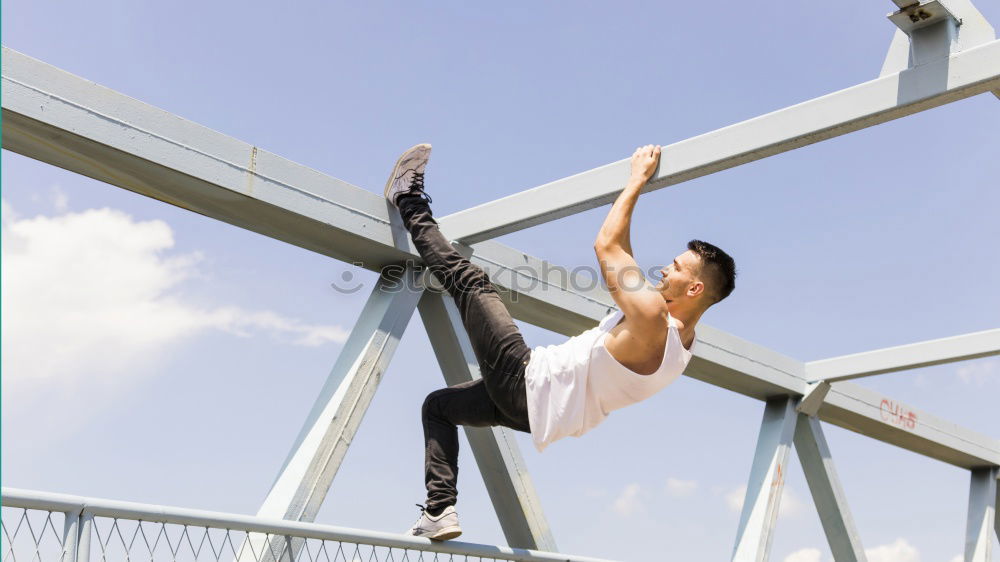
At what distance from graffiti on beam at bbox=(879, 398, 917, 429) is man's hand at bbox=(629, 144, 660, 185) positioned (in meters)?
3.52

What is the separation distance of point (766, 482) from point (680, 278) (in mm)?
2619

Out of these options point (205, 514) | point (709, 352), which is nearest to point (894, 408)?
point (709, 352)

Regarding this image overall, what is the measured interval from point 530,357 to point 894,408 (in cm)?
385

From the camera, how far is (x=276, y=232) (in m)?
3.94

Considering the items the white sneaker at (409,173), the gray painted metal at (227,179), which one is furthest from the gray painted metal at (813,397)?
the white sneaker at (409,173)

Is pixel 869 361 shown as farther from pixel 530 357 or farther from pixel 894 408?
pixel 530 357

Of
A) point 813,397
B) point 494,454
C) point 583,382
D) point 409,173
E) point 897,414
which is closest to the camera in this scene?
point 583,382

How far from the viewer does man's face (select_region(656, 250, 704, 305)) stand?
347cm

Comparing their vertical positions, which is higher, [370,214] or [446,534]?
[370,214]

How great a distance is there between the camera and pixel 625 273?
3186 mm

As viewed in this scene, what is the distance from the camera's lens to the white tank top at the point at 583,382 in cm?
337

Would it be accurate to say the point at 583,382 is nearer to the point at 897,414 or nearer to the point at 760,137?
the point at 760,137

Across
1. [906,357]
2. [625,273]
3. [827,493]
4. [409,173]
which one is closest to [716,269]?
[625,273]

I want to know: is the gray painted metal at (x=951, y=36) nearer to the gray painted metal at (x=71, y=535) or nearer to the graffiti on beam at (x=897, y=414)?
the gray painted metal at (x=71, y=535)
